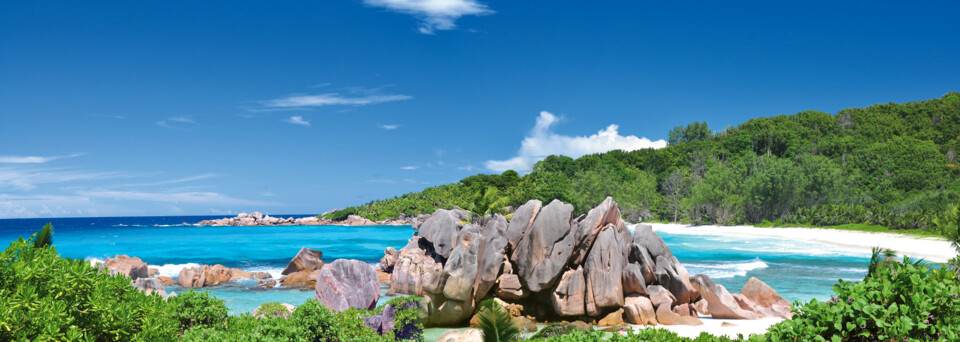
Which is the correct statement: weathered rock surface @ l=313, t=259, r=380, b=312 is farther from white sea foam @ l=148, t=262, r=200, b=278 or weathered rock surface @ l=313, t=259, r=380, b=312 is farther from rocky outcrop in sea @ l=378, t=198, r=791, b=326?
white sea foam @ l=148, t=262, r=200, b=278

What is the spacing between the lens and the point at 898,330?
15.9 ft

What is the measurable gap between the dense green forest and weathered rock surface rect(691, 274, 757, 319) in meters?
26.7

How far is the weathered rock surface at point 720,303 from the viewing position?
16516 mm

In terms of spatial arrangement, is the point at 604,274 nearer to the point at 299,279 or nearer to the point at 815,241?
the point at 299,279

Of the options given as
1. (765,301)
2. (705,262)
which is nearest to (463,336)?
(765,301)

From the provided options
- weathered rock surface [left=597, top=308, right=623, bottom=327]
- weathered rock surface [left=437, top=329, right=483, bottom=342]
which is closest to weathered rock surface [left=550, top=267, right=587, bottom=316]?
weathered rock surface [left=597, top=308, right=623, bottom=327]

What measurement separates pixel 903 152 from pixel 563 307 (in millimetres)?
97482

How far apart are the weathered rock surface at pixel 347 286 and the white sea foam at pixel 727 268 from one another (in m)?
18.4

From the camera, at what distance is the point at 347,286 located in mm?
17141

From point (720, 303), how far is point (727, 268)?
15710 mm

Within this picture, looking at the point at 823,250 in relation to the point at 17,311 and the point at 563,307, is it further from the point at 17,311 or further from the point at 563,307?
the point at 17,311

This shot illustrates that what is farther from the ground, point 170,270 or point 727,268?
point 727,268

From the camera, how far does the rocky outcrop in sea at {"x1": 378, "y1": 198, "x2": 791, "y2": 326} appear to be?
1599 centimetres

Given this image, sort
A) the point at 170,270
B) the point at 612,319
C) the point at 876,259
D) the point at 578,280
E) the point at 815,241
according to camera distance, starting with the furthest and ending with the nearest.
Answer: the point at 815,241, the point at 170,270, the point at 578,280, the point at 876,259, the point at 612,319
